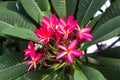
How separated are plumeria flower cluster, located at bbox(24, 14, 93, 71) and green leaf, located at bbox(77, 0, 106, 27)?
0.53 ft

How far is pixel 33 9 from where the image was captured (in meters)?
1.71

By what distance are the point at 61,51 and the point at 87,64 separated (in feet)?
0.61

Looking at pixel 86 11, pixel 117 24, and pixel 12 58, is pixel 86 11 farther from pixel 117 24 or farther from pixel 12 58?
pixel 12 58

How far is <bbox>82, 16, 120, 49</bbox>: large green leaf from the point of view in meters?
1.40

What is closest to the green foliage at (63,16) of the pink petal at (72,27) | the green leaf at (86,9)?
the green leaf at (86,9)

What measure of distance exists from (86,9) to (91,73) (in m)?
0.35

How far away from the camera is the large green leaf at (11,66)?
1.59m

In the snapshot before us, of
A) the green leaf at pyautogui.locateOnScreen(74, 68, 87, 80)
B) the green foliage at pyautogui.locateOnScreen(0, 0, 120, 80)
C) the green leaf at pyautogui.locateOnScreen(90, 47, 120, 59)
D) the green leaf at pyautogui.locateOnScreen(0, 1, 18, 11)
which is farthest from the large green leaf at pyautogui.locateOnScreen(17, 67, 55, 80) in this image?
the green leaf at pyautogui.locateOnScreen(0, 1, 18, 11)

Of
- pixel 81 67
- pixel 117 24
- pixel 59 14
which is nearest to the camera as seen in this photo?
pixel 117 24

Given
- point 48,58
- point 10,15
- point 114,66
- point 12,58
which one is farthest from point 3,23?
point 114,66

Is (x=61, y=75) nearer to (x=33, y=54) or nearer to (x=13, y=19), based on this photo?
(x=33, y=54)

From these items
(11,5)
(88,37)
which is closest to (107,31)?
(88,37)

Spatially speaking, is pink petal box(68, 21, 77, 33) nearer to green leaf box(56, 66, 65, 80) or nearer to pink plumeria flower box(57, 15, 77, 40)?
pink plumeria flower box(57, 15, 77, 40)

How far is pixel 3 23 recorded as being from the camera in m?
1.70
